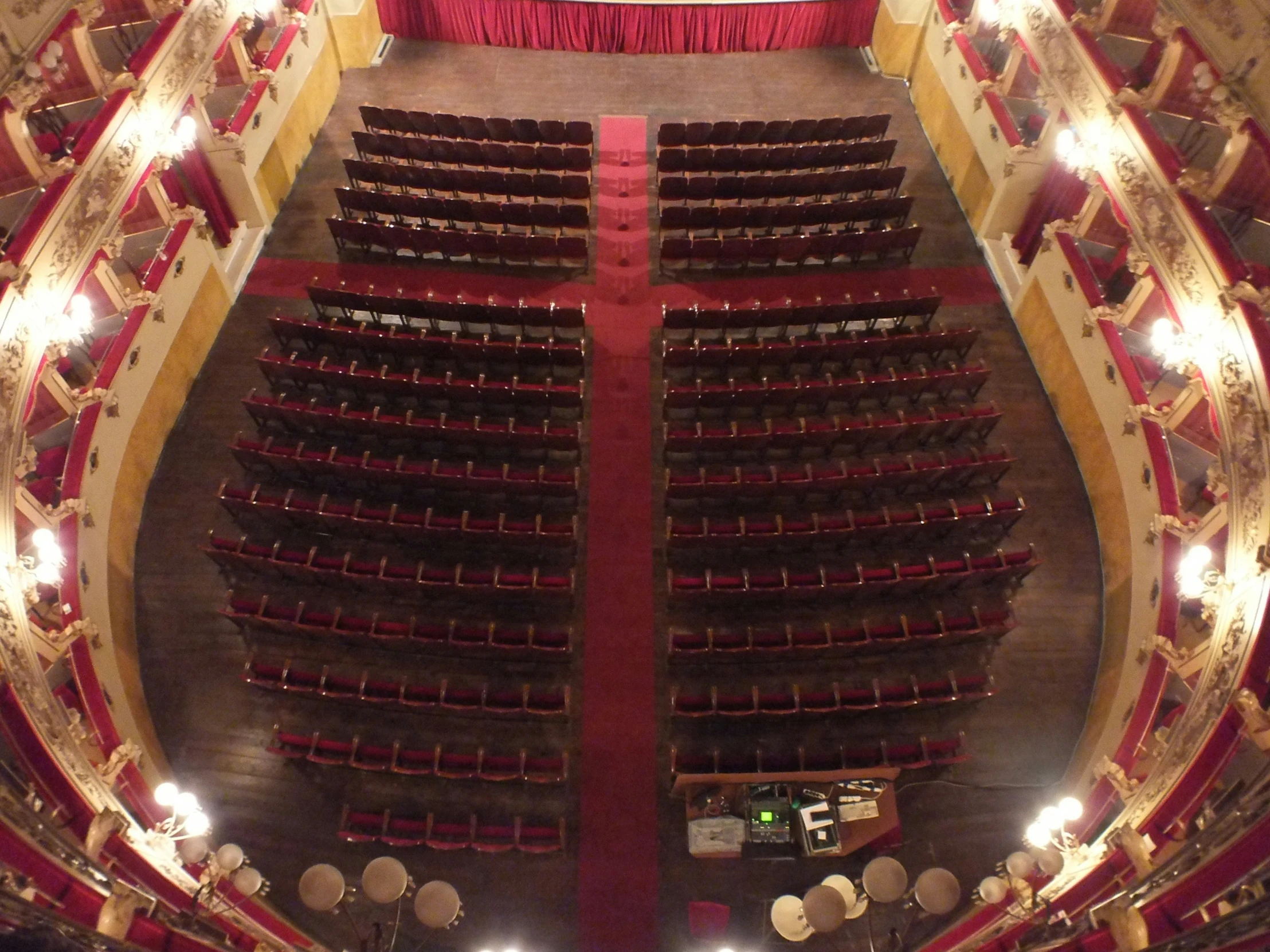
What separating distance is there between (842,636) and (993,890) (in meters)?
1.16

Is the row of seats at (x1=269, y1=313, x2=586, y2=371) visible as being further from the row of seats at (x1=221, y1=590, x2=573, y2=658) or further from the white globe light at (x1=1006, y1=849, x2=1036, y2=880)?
the white globe light at (x1=1006, y1=849, x2=1036, y2=880)

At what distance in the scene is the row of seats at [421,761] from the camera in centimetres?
300

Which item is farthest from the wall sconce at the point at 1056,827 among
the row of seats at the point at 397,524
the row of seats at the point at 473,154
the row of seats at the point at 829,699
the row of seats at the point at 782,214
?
the row of seats at the point at 473,154

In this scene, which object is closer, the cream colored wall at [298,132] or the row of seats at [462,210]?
the row of seats at [462,210]

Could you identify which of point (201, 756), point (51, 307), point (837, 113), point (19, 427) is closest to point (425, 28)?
point (837, 113)

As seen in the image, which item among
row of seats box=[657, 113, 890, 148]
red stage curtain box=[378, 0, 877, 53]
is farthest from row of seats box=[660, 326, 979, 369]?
red stage curtain box=[378, 0, 877, 53]

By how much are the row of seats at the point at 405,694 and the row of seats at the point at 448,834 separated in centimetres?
40

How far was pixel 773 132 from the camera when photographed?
4.83 metres

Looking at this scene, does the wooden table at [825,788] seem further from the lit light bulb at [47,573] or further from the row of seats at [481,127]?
the row of seats at [481,127]

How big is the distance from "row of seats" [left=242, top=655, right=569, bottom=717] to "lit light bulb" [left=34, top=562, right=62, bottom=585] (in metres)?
0.73

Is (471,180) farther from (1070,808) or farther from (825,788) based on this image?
(1070,808)

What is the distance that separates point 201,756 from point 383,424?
1.54 meters

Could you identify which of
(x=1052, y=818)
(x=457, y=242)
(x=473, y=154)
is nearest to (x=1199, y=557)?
(x=1052, y=818)

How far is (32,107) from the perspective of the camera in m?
3.22
